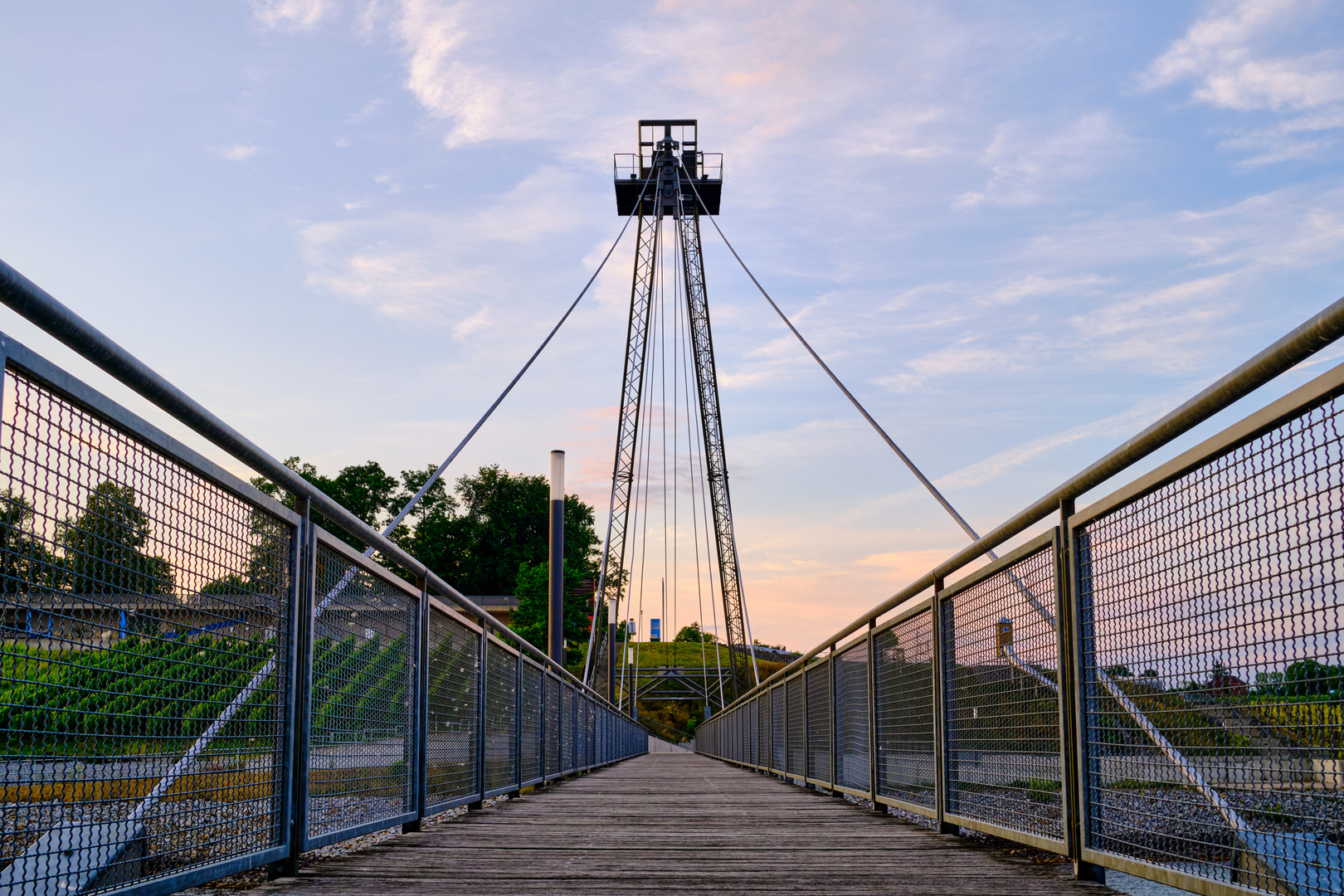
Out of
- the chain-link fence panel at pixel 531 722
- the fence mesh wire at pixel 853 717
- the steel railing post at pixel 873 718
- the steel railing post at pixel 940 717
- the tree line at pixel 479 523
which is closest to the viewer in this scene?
the steel railing post at pixel 940 717

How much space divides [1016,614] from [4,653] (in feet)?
8.75

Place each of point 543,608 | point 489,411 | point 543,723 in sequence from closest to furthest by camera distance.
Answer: point 543,723 < point 489,411 < point 543,608

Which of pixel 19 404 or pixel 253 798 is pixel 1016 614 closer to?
pixel 253 798

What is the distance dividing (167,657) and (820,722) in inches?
218

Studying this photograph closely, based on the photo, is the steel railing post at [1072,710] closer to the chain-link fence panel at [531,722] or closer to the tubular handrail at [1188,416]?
the tubular handrail at [1188,416]

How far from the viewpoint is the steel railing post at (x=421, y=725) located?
401 cm

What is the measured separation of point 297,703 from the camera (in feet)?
9.42

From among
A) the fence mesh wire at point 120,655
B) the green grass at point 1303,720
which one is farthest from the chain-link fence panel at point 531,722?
the green grass at point 1303,720

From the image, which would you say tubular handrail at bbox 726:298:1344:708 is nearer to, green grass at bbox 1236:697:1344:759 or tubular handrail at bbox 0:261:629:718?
green grass at bbox 1236:697:1344:759

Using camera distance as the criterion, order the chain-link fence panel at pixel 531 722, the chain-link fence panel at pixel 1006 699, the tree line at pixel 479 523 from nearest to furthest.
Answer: the chain-link fence panel at pixel 1006 699 < the chain-link fence panel at pixel 531 722 < the tree line at pixel 479 523

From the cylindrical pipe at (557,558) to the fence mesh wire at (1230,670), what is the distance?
47.1 feet

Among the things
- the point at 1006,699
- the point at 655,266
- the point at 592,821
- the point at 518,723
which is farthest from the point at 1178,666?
the point at 655,266

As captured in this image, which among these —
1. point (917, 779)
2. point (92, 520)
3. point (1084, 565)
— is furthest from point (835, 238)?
point (92, 520)

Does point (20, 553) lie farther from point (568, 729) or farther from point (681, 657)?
point (681, 657)
